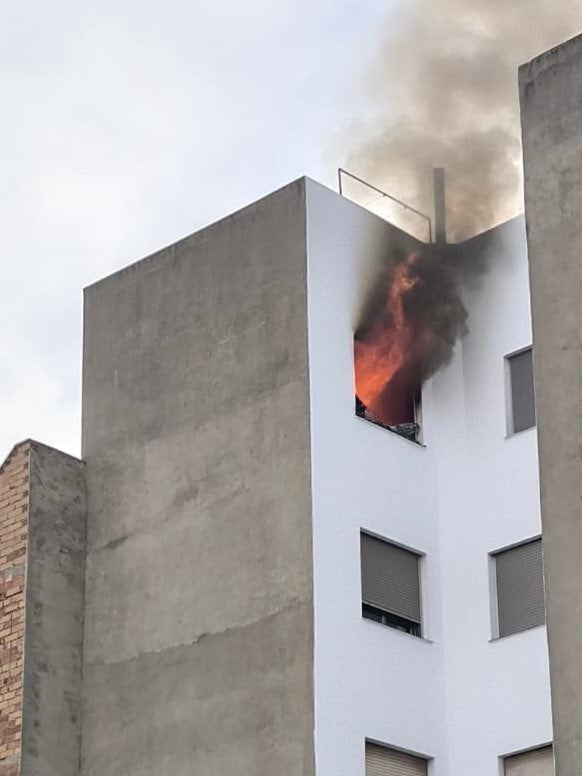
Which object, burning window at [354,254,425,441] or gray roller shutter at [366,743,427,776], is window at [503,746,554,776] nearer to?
gray roller shutter at [366,743,427,776]

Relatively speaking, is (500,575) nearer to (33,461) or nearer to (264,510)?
(264,510)

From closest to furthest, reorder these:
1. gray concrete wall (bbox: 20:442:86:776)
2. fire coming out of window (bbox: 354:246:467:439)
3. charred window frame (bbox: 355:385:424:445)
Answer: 1. gray concrete wall (bbox: 20:442:86:776)
2. charred window frame (bbox: 355:385:424:445)
3. fire coming out of window (bbox: 354:246:467:439)

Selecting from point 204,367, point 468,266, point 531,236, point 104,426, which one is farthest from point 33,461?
point 531,236

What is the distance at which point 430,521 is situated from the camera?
21625 millimetres

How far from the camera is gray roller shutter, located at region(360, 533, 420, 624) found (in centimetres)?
2062

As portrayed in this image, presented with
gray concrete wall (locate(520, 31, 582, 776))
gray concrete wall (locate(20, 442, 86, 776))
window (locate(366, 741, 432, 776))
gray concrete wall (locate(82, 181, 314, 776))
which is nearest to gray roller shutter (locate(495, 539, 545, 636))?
window (locate(366, 741, 432, 776))

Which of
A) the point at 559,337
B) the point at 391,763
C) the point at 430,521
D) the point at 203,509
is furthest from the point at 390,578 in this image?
the point at 559,337

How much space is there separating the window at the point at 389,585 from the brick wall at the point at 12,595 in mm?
4657

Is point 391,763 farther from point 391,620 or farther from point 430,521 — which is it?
point 430,521

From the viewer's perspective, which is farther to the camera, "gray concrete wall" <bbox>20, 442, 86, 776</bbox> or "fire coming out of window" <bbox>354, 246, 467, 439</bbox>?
"fire coming out of window" <bbox>354, 246, 467, 439</bbox>

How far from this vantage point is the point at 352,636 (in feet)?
65.2

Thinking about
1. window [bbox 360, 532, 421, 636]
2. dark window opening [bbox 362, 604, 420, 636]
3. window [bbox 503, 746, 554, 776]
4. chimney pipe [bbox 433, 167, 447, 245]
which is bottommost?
window [bbox 503, 746, 554, 776]

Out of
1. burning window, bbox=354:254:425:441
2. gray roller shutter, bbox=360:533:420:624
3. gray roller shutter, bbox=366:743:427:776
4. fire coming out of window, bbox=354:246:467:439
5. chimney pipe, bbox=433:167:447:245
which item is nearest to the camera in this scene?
gray roller shutter, bbox=366:743:427:776

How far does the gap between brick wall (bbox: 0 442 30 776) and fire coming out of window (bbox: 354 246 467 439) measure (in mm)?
4791
